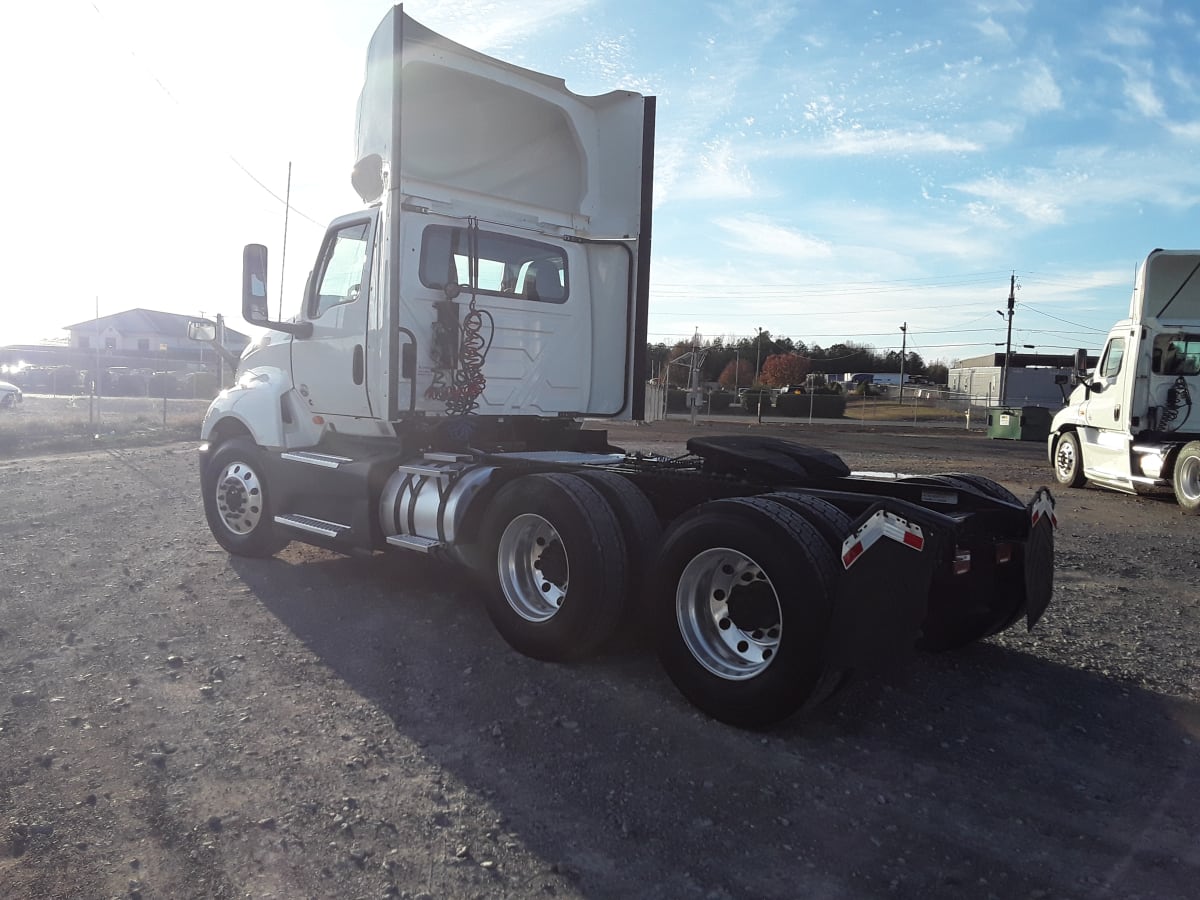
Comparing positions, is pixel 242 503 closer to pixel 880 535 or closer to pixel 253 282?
pixel 253 282

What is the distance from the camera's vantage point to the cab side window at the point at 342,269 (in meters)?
6.54

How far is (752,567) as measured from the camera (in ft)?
13.5

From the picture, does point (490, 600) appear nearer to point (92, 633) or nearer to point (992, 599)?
point (92, 633)

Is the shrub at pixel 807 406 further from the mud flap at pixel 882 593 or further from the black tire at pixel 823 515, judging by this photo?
the mud flap at pixel 882 593

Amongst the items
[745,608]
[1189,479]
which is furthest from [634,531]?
[1189,479]

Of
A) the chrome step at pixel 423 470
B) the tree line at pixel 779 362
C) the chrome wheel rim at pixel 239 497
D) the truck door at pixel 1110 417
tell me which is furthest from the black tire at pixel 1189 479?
the tree line at pixel 779 362

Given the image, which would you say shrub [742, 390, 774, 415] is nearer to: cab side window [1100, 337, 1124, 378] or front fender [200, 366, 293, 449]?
cab side window [1100, 337, 1124, 378]

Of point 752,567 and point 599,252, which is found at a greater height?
point 599,252

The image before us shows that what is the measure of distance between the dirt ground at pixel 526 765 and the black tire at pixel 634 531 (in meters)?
0.47

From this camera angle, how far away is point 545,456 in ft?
19.3

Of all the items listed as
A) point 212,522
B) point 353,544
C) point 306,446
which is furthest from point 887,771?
point 212,522

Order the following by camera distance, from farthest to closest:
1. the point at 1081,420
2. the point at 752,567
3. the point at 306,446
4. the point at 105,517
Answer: the point at 1081,420 < the point at 105,517 < the point at 306,446 < the point at 752,567

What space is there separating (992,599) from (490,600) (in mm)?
2788

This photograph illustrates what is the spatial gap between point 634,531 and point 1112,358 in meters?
12.5
